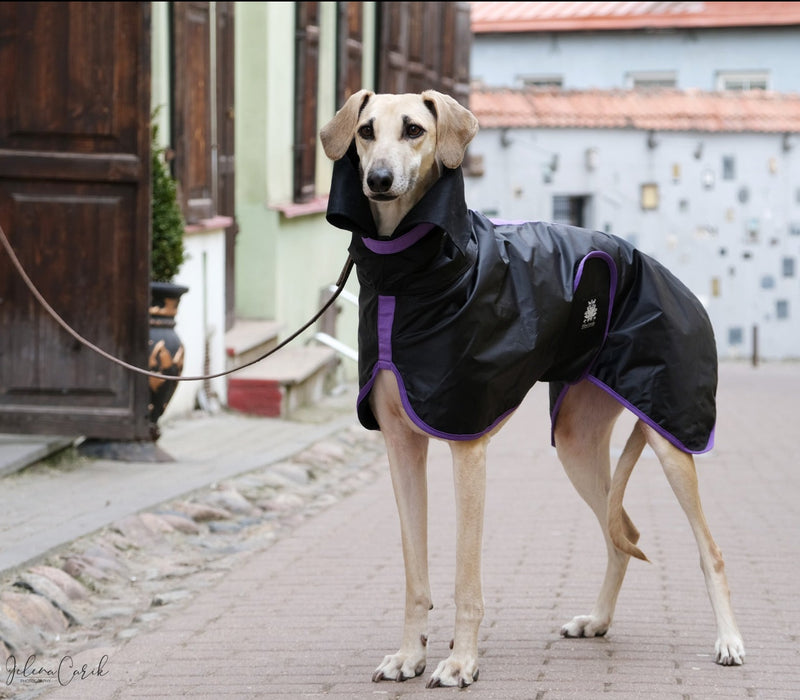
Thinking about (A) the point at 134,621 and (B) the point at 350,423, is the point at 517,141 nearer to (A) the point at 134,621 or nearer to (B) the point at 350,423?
(B) the point at 350,423

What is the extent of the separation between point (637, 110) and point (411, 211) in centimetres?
A: 2044

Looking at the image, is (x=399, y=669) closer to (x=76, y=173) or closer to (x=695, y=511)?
(x=695, y=511)

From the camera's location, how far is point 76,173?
8.07 m

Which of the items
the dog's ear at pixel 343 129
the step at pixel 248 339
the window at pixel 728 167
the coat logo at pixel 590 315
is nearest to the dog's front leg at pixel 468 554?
the coat logo at pixel 590 315

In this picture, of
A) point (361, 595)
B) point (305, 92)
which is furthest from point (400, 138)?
point (305, 92)

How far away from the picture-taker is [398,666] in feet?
14.8

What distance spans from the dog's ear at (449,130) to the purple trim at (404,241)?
0.20 meters

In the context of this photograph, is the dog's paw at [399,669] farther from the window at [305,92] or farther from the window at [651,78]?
the window at [651,78]

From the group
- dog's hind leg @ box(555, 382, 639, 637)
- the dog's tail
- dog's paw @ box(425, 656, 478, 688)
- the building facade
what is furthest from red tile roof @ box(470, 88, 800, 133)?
dog's paw @ box(425, 656, 478, 688)

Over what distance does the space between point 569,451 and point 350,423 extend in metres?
6.59

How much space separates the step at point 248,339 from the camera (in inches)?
473

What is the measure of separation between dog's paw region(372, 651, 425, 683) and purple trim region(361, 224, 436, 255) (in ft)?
4.15

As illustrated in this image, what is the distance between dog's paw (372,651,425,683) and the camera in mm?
4500

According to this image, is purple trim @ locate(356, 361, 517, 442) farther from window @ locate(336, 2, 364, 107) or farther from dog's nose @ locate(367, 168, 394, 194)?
window @ locate(336, 2, 364, 107)
